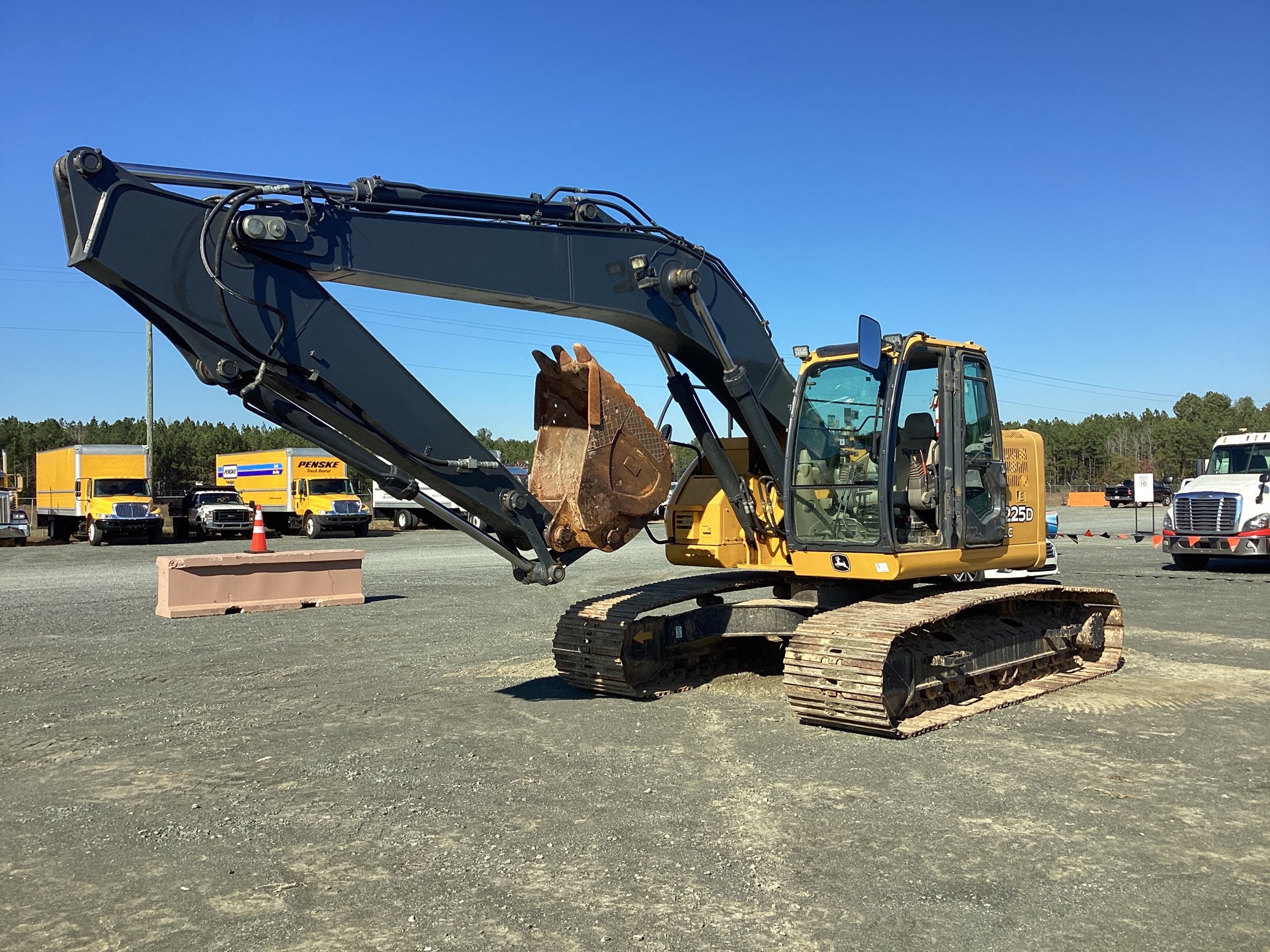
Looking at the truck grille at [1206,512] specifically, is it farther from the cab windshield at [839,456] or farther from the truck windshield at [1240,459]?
the cab windshield at [839,456]

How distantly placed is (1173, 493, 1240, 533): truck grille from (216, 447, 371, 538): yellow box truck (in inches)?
1052

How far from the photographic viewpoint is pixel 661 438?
25.7 ft

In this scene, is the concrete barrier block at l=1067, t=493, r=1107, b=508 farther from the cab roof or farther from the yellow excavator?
the yellow excavator

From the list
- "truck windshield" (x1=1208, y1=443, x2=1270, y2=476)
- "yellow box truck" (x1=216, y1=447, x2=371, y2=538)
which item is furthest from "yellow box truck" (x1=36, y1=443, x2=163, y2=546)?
"truck windshield" (x1=1208, y1=443, x2=1270, y2=476)

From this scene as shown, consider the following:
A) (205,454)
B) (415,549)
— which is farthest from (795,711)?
(205,454)

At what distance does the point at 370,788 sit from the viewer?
21.2 ft

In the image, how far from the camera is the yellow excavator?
20.1ft

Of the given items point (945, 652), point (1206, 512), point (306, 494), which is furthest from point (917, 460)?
point (306, 494)

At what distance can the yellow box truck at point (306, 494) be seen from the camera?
124 ft

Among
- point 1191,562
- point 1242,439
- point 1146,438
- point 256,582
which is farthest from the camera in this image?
point 1146,438

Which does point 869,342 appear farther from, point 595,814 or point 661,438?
point 595,814

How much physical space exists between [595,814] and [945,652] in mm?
3773

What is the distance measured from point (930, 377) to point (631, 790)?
4311mm

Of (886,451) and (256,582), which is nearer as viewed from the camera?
(886,451)
